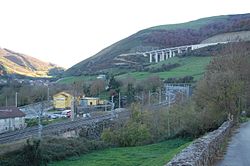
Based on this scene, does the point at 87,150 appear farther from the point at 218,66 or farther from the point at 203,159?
the point at 203,159

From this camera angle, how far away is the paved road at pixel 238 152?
15656 millimetres

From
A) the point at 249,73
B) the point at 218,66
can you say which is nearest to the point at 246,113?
the point at 249,73

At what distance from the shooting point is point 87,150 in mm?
36938

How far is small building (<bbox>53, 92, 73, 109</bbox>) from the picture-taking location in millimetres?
86312

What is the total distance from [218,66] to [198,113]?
21.0 feet

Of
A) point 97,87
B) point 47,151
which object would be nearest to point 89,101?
point 97,87

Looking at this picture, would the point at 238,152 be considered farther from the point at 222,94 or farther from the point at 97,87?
Result: the point at 97,87

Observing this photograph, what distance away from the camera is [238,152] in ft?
60.1

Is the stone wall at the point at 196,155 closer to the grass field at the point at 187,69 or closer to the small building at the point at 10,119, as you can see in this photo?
the small building at the point at 10,119

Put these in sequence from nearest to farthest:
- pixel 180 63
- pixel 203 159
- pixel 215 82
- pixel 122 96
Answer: pixel 203 159, pixel 215 82, pixel 122 96, pixel 180 63

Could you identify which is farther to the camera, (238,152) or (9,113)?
(9,113)

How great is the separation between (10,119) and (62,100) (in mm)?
27906

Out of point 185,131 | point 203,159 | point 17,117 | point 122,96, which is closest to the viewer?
point 203,159

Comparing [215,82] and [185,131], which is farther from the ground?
[215,82]
